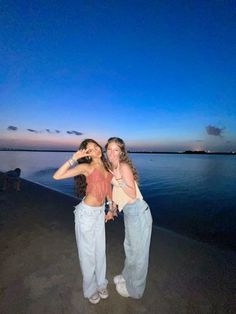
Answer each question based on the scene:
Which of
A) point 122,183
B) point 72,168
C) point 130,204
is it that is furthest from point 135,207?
point 72,168

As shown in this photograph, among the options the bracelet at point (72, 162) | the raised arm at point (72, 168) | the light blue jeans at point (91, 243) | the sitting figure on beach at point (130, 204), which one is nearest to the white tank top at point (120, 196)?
the sitting figure on beach at point (130, 204)

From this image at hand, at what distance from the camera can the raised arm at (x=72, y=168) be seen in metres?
2.97

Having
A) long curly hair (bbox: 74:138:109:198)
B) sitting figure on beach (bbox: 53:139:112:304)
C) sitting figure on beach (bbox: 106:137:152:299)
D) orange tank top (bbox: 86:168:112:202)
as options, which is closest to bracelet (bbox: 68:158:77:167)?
sitting figure on beach (bbox: 53:139:112:304)

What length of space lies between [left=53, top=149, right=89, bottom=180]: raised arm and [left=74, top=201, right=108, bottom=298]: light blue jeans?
49 centimetres

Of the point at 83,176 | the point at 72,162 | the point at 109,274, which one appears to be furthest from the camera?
the point at 109,274

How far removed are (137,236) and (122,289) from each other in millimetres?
1294

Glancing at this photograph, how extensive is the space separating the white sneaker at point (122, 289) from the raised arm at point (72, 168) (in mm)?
2259

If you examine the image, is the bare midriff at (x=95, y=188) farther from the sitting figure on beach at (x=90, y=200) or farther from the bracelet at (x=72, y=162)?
the bracelet at (x=72, y=162)

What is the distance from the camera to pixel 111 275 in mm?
4199

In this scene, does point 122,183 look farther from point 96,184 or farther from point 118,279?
point 118,279

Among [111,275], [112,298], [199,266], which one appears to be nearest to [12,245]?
[111,275]

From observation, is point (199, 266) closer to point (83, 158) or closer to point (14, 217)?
point (83, 158)

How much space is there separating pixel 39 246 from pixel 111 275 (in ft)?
7.29

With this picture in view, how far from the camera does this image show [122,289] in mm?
3598
